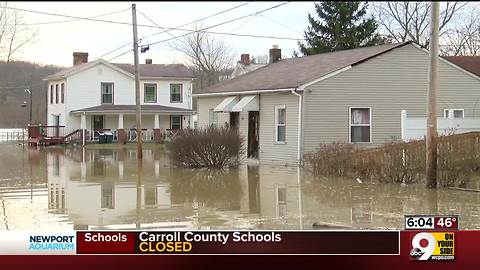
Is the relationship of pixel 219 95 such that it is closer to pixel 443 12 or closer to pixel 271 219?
pixel 271 219

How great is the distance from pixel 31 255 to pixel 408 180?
11586mm

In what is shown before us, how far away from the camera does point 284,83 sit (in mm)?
22766

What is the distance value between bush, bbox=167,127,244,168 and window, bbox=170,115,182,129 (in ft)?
92.4

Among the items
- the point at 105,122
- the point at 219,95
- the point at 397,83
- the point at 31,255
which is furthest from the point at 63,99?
the point at 31,255

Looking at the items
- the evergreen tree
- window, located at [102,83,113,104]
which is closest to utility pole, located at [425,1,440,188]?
the evergreen tree

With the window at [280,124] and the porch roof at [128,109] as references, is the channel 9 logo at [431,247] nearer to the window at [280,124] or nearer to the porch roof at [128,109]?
the window at [280,124]

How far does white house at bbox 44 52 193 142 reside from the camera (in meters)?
45.7

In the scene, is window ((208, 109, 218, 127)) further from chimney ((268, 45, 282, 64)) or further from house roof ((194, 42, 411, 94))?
chimney ((268, 45, 282, 64))

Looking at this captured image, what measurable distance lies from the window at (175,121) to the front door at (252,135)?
2414 centimetres

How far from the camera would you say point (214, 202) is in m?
12.8

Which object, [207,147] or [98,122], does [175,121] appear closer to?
[98,122]

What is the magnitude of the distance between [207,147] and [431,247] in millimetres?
15587

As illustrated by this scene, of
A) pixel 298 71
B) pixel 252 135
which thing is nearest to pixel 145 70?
pixel 252 135

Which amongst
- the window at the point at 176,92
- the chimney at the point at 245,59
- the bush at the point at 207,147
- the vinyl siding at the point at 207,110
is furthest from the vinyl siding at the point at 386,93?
the chimney at the point at 245,59
